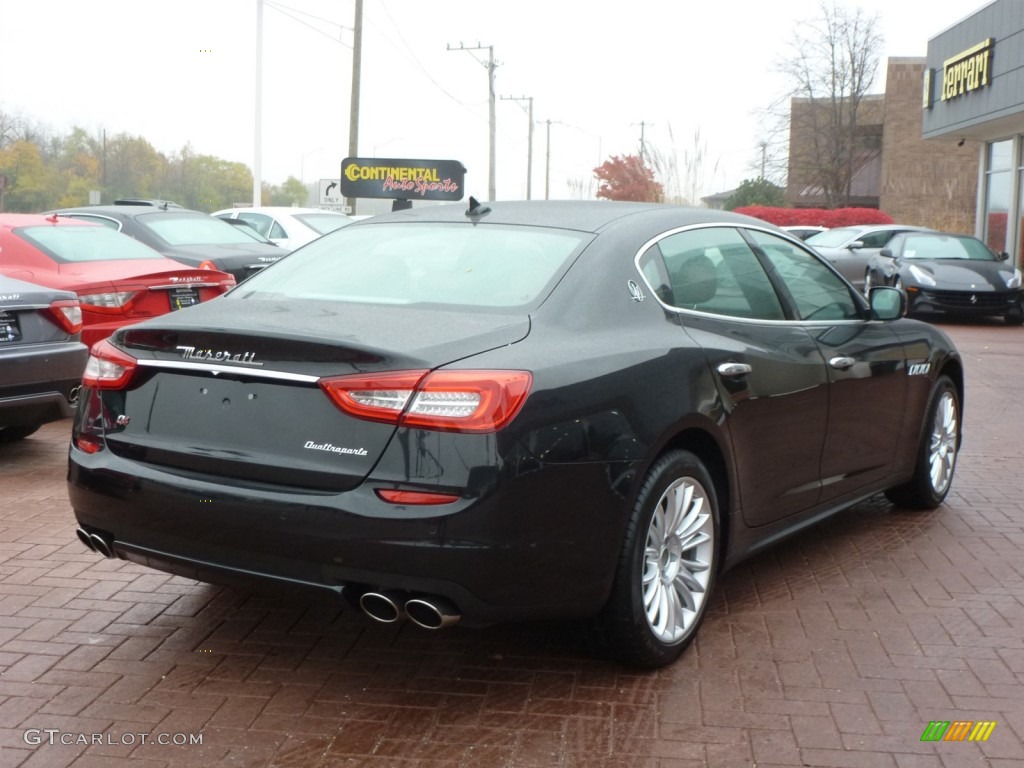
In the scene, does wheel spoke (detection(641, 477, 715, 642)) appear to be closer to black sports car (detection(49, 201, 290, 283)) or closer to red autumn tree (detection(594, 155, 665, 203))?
black sports car (detection(49, 201, 290, 283))

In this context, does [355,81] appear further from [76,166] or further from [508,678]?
[508,678]

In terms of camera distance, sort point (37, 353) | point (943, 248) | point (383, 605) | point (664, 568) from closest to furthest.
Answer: point (383, 605) → point (664, 568) → point (37, 353) → point (943, 248)

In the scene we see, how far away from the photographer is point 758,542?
190 inches

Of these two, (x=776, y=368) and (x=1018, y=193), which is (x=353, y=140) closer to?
(x=1018, y=193)

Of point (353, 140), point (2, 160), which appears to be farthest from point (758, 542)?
point (2, 160)

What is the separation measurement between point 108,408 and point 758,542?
2.48 metres

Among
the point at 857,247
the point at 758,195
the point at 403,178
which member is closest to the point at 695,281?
the point at 403,178

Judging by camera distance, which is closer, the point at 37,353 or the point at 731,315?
the point at 731,315

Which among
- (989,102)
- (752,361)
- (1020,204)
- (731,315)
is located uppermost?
(989,102)

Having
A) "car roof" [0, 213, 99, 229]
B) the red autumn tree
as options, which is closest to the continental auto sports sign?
"car roof" [0, 213, 99, 229]

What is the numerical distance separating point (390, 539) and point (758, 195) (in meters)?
54.0

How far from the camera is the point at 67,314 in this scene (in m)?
7.52

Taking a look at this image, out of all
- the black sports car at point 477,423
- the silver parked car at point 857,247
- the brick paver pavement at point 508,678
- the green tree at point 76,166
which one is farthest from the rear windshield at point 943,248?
the green tree at point 76,166

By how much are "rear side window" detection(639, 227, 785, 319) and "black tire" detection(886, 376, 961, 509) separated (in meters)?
1.66
